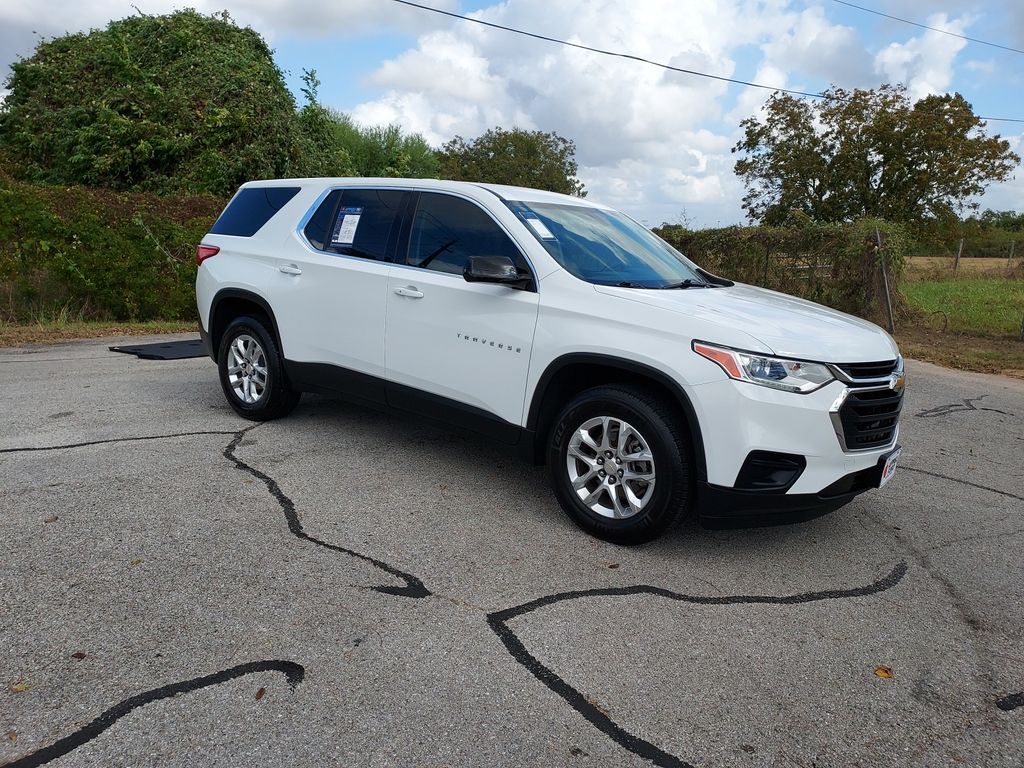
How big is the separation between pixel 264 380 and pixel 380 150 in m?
21.1

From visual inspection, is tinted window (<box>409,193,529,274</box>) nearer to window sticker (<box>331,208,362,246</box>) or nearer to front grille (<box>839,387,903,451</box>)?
window sticker (<box>331,208,362,246</box>)

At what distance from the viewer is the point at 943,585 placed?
3.93m

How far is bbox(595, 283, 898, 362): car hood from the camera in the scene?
381 centimetres

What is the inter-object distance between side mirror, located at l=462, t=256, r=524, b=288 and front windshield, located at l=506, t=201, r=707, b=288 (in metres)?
0.32

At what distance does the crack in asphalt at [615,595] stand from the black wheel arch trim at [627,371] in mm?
604

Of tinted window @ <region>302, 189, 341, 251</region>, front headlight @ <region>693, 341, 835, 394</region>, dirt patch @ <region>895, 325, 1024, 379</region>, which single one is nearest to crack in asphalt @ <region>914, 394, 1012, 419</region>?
dirt patch @ <region>895, 325, 1024, 379</region>

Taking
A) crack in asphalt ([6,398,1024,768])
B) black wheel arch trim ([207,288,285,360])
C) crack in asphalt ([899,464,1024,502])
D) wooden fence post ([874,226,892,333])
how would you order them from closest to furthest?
crack in asphalt ([6,398,1024,768]) → crack in asphalt ([899,464,1024,502]) → black wheel arch trim ([207,288,285,360]) → wooden fence post ([874,226,892,333])

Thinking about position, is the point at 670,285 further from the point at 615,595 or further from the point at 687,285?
the point at 615,595

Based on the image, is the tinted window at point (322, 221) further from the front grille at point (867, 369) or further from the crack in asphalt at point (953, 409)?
the crack in asphalt at point (953, 409)

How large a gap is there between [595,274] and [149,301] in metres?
9.64

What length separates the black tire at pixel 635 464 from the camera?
392cm

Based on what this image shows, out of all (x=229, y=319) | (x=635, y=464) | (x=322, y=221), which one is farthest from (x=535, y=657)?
(x=229, y=319)

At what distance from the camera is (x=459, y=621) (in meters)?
3.35

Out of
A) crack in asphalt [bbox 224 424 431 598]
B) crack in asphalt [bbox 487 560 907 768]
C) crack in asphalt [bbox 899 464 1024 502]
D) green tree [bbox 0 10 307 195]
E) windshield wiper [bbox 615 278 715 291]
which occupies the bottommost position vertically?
crack in asphalt [bbox 224 424 431 598]
